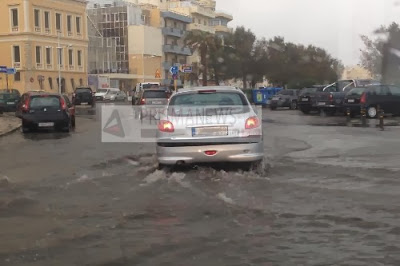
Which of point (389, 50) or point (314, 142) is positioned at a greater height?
Answer: point (389, 50)

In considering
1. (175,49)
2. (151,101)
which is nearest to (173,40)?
(175,49)

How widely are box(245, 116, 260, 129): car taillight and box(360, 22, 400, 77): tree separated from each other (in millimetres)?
41632

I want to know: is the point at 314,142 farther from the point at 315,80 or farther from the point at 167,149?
the point at 315,80

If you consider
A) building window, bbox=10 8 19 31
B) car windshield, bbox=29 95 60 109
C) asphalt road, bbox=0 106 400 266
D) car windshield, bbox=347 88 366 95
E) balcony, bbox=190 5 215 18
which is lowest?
asphalt road, bbox=0 106 400 266

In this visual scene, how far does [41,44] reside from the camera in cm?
6825

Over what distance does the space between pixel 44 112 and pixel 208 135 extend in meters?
12.1

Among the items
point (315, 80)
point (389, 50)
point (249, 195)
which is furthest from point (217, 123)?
point (315, 80)

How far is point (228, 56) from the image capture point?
70.4 meters

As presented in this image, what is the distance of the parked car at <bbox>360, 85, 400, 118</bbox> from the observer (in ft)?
85.7

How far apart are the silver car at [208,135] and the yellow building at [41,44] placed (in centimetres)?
5810

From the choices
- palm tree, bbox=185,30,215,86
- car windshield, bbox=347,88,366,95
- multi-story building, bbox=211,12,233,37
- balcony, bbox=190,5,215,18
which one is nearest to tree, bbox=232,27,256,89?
palm tree, bbox=185,30,215,86

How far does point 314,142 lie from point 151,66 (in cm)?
7638

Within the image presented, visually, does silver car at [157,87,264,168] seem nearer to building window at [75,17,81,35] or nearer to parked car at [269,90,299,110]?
parked car at [269,90,299,110]

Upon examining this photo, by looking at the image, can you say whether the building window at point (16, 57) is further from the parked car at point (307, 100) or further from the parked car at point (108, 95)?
the parked car at point (307, 100)
